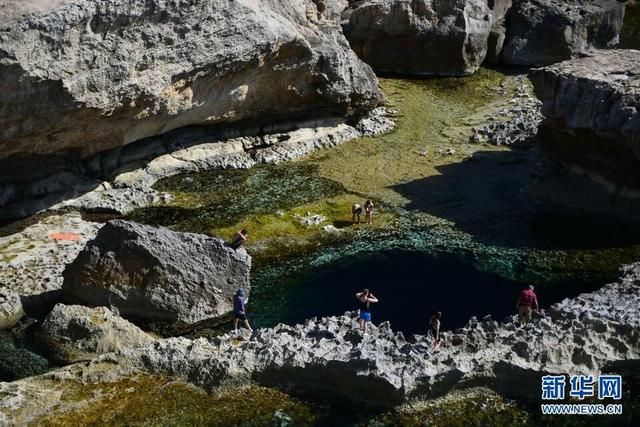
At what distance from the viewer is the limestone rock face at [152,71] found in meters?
26.9

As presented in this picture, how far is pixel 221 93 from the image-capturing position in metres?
34.1

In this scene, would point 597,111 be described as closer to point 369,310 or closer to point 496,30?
point 369,310

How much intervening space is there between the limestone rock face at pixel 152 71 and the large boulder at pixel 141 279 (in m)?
5.64

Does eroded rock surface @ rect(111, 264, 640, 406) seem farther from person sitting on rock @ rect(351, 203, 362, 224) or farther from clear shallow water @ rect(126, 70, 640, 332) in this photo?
person sitting on rock @ rect(351, 203, 362, 224)

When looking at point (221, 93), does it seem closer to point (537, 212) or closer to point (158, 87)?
point (158, 87)

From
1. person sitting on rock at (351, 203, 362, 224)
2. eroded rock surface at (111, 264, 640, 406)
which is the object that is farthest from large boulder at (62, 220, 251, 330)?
person sitting on rock at (351, 203, 362, 224)

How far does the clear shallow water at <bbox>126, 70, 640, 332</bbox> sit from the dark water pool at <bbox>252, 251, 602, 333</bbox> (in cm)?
5

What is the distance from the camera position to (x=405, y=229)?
30438 millimetres

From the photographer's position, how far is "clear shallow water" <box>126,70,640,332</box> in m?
26.4

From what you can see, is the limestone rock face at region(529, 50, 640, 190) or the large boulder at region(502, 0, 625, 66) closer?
the limestone rock face at region(529, 50, 640, 190)

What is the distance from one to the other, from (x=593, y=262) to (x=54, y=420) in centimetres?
1814

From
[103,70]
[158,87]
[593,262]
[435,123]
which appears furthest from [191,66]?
[593,262]

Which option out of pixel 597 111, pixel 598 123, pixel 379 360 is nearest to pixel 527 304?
pixel 379 360

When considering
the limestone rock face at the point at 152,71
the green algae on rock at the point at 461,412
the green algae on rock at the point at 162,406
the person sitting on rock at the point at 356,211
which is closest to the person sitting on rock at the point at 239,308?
the green algae on rock at the point at 162,406
